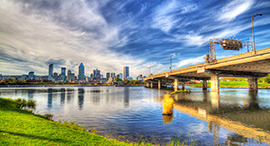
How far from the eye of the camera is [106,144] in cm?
847

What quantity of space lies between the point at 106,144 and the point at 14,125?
722 cm

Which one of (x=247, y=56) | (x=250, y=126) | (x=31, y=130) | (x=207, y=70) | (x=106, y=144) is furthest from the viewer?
(x=207, y=70)

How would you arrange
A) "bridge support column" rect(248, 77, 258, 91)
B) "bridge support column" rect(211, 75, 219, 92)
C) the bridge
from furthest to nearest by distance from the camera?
"bridge support column" rect(248, 77, 258, 91) < "bridge support column" rect(211, 75, 219, 92) < the bridge

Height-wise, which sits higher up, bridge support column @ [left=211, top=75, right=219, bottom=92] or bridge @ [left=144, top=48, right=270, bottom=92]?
bridge @ [left=144, top=48, right=270, bottom=92]

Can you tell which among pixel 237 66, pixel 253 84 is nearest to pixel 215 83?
pixel 237 66

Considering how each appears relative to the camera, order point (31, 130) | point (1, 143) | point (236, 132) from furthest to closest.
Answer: point (236, 132) < point (31, 130) < point (1, 143)

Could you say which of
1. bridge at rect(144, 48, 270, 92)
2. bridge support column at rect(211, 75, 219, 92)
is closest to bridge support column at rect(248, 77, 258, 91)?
bridge at rect(144, 48, 270, 92)

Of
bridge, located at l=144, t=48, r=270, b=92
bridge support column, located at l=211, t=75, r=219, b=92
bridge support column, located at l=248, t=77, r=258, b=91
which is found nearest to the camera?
bridge, located at l=144, t=48, r=270, b=92

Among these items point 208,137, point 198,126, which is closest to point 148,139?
point 208,137

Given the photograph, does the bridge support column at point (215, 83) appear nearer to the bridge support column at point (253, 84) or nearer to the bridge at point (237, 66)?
the bridge at point (237, 66)

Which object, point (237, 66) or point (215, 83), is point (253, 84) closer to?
point (215, 83)

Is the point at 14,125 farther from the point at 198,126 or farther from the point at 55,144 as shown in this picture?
the point at 198,126

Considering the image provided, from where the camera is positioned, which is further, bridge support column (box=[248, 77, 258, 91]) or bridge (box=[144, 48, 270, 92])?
bridge support column (box=[248, 77, 258, 91])

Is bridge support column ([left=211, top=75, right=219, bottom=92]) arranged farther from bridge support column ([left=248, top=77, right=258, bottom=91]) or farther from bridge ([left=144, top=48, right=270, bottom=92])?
bridge support column ([left=248, top=77, right=258, bottom=91])
